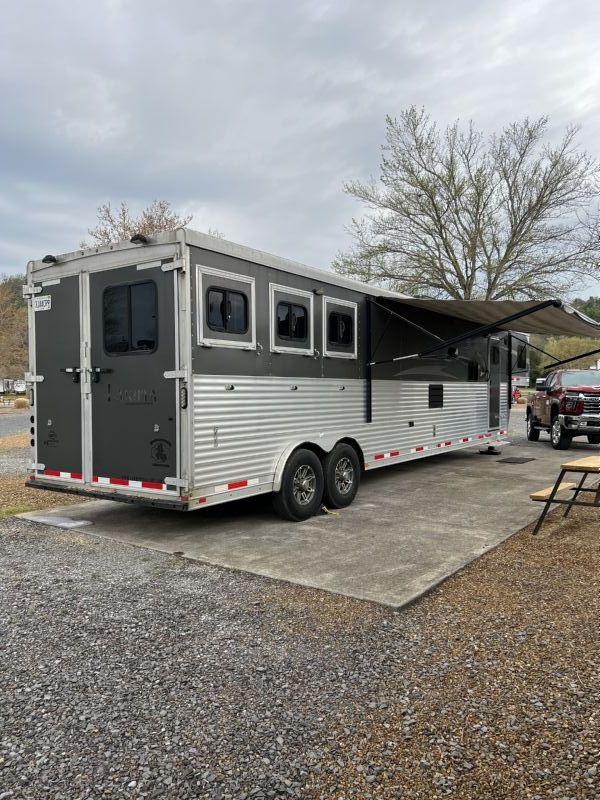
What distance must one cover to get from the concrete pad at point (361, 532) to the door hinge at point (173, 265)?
252 centimetres

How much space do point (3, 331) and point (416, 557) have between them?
3853 centimetres

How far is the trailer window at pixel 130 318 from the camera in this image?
549cm

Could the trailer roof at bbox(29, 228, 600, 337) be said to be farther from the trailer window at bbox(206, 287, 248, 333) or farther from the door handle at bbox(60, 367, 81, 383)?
the door handle at bbox(60, 367, 81, 383)

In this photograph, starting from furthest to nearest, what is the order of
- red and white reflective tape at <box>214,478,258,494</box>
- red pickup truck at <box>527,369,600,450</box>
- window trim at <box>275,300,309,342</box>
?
1. red pickup truck at <box>527,369,600,450</box>
2. window trim at <box>275,300,309,342</box>
3. red and white reflective tape at <box>214,478,258,494</box>

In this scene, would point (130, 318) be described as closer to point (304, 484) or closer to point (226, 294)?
point (226, 294)

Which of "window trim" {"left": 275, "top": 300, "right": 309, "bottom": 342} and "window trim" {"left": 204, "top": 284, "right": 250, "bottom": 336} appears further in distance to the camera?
"window trim" {"left": 275, "top": 300, "right": 309, "bottom": 342}

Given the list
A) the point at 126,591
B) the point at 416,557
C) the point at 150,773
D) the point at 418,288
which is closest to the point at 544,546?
the point at 416,557

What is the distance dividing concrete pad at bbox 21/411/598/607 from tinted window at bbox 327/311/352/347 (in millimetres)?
2048

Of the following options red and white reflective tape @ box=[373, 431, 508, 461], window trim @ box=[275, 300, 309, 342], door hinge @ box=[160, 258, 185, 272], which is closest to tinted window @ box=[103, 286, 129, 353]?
door hinge @ box=[160, 258, 185, 272]

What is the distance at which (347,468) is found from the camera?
24.3 feet

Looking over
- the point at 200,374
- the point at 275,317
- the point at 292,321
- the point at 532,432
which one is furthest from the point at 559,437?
the point at 200,374

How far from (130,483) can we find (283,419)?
1711 millimetres

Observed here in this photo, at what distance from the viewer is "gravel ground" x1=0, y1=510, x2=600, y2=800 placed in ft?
7.47

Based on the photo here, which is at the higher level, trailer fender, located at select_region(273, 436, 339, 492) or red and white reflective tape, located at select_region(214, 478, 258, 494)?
trailer fender, located at select_region(273, 436, 339, 492)
